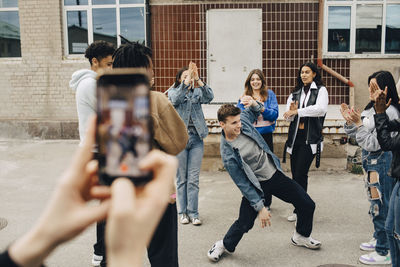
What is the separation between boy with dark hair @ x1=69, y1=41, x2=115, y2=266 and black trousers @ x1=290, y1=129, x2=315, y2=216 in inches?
96.4

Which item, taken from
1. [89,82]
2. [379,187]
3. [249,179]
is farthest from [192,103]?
[379,187]

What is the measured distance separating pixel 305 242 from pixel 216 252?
37.7 inches

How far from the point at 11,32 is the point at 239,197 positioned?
7.87 meters

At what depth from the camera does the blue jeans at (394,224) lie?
300 centimetres

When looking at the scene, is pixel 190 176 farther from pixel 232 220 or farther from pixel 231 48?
pixel 231 48

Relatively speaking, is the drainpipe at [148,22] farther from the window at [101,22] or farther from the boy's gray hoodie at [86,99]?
the boy's gray hoodie at [86,99]

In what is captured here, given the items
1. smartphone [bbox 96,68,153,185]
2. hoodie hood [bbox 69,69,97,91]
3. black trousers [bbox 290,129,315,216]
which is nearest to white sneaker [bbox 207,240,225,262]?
black trousers [bbox 290,129,315,216]

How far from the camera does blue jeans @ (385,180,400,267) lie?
3.00 metres

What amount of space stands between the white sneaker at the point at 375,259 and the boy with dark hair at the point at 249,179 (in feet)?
1.57

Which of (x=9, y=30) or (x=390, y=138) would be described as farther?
(x=9, y=30)

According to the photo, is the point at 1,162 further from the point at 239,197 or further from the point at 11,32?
the point at 239,197

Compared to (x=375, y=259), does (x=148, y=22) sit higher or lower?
higher

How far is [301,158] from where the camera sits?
4.88 meters

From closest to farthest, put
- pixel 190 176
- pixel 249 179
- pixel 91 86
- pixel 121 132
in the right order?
pixel 121 132 → pixel 91 86 → pixel 249 179 → pixel 190 176
